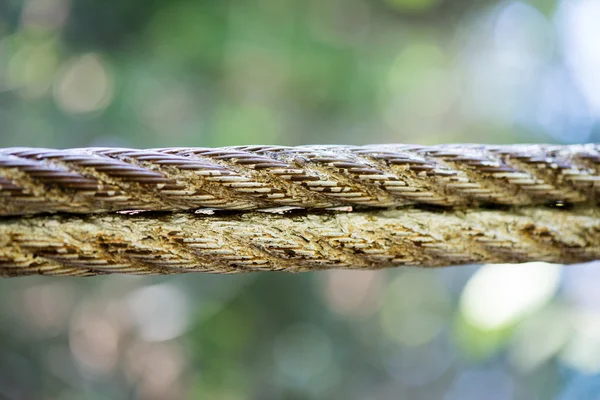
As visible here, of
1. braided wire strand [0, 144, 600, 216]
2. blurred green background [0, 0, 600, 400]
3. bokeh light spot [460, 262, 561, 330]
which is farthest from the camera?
blurred green background [0, 0, 600, 400]

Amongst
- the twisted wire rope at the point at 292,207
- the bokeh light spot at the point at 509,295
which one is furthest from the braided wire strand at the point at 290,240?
the bokeh light spot at the point at 509,295

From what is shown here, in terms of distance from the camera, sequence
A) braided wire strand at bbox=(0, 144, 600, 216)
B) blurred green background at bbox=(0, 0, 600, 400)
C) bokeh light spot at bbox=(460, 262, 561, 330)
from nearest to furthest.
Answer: braided wire strand at bbox=(0, 144, 600, 216), bokeh light spot at bbox=(460, 262, 561, 330), blurred green background at bbox=(0, 0, 600, 400)
